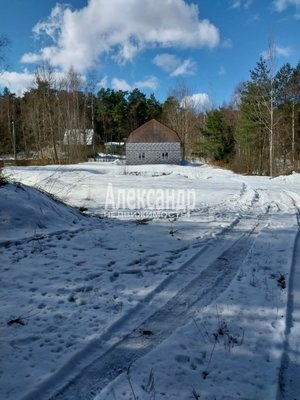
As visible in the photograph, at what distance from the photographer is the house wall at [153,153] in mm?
48531

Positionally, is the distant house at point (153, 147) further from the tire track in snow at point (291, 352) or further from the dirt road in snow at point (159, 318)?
the tire track in snow at point (291, 352)

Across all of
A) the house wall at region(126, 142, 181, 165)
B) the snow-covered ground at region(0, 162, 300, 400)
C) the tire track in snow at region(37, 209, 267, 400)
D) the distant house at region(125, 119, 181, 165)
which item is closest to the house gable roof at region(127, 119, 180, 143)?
the distant house at region(125, 119, 181, 165)

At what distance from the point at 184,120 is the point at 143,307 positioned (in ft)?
197

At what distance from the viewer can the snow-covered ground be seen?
271cm

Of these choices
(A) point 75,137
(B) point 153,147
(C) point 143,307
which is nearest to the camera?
(C) point 143,307

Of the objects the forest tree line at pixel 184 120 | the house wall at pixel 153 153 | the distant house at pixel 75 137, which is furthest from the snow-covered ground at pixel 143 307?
the house wall at pixel 153 153

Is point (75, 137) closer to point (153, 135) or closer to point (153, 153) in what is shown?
point (153, 135)

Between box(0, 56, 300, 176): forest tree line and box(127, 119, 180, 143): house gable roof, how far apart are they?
4.40 meters

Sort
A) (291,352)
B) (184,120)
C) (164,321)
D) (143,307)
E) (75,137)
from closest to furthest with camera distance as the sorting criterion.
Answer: (291,352), (164,321), (143,307), (75,137), (184,120)

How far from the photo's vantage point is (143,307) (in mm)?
3920

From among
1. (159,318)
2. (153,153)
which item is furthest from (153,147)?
(159,318)

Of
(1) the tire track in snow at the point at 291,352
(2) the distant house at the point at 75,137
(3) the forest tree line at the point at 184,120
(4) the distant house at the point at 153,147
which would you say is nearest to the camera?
(1) the tire track in snow at the point at 291,352

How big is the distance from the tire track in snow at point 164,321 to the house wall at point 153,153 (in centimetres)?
4297

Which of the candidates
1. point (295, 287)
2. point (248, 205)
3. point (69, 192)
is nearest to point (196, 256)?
point (295, 287)
